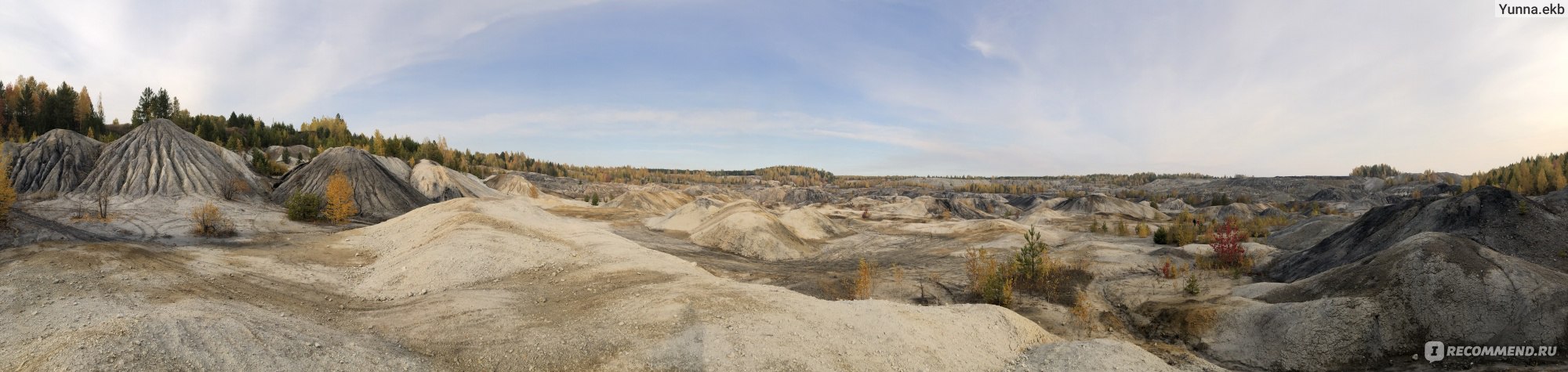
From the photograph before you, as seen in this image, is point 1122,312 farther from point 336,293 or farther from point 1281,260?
point 336,293

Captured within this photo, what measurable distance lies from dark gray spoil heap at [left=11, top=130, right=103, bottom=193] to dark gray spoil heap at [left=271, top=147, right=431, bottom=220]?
10.2m

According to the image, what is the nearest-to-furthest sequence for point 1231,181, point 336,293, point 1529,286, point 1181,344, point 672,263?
point 1529,286
point 1181,344
point 336,293
point 672,263
point 1231,181

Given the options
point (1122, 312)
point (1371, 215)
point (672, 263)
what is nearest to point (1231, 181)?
point (1371, 215)

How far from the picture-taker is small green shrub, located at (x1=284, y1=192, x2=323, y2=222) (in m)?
30.7

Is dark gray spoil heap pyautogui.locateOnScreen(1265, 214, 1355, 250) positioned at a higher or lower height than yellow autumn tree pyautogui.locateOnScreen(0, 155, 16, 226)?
lower

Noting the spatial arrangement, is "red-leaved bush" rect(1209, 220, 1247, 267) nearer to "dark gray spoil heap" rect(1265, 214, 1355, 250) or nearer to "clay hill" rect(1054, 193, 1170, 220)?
"dark gray spoil heap" rect(1265, 214, 1355, 250)

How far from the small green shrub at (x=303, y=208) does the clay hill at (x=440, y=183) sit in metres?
21.7

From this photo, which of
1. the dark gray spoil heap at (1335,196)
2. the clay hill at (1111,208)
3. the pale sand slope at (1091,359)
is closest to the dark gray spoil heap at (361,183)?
the pale sand slope at (1091,359)

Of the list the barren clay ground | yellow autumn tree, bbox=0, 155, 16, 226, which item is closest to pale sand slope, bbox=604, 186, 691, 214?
the barren clay ground

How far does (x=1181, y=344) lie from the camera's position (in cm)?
1321

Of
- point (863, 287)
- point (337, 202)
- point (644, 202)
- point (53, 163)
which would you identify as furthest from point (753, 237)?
point (53, 163)

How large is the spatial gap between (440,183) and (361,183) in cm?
1604

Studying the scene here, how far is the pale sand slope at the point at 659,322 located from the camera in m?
8.62

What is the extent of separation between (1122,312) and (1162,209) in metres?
84.9
